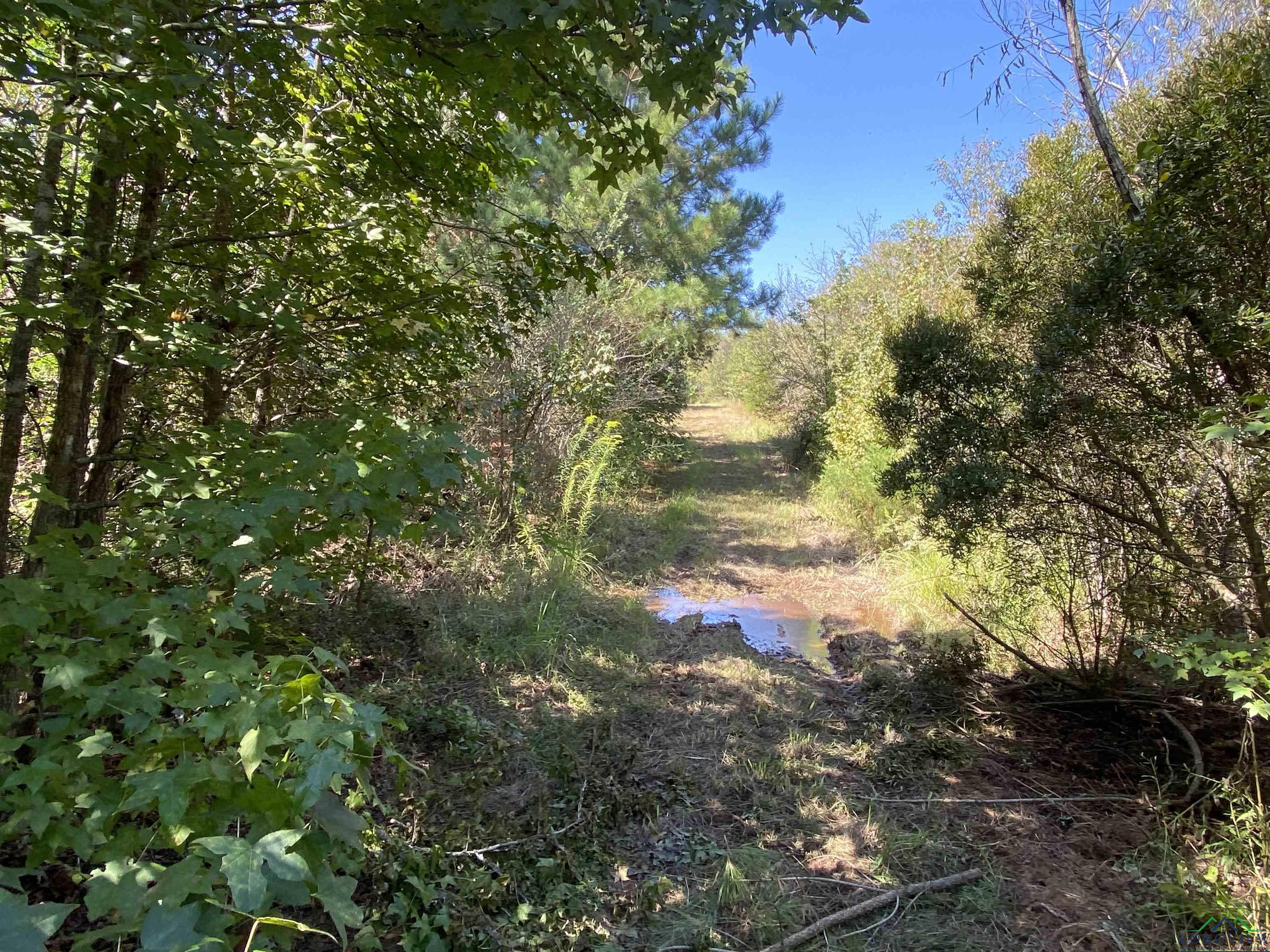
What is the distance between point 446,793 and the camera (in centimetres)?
292

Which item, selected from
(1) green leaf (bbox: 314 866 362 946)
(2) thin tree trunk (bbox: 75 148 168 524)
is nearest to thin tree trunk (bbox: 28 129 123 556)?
(2) thin tree trunk (bbox: 75 148 168 524)

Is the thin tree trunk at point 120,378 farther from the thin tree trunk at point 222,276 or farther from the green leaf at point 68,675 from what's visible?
the green leaf at point 68,675

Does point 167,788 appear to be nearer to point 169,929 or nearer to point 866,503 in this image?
point 169,929

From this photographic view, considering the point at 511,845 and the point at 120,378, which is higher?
the point at 120,378

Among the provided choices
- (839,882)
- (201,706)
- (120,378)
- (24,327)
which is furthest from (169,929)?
(839,882)

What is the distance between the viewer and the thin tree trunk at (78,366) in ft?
7.32

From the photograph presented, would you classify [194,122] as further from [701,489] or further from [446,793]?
[701,489]

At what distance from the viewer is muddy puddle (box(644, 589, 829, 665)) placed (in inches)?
216

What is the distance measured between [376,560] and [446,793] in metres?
1.23

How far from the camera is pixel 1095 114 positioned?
3201 mm

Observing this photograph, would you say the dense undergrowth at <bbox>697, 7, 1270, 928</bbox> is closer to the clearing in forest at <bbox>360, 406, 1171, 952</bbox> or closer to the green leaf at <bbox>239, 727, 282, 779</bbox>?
the clearing in forest at <bbox>360, 406, 1171, 952</bbox>

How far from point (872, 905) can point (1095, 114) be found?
3823 mm

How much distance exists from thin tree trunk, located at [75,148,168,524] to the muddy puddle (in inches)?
166

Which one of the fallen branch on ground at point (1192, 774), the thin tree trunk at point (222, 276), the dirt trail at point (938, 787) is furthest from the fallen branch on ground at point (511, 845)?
the fallen branch on ground at point (1192, 774)
